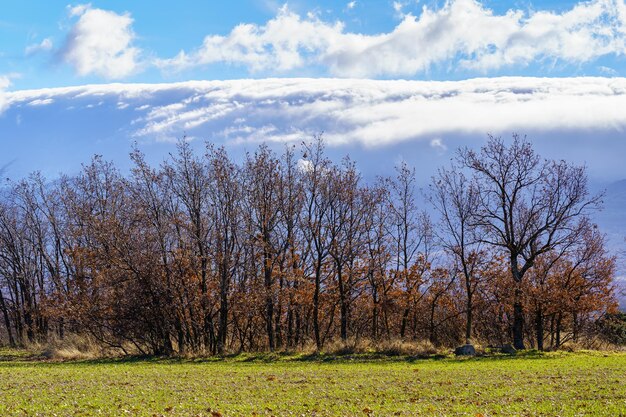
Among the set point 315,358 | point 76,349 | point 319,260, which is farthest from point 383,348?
point 76,349

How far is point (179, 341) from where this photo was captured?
37375 mm

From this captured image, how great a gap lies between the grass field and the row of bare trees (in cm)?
1104

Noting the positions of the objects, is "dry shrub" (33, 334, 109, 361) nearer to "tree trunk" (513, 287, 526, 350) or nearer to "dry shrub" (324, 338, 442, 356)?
"dry shrub" (324, 338, 442, 356)

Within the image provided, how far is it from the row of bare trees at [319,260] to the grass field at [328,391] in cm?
1104

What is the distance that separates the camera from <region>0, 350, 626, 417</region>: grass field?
1483 cm

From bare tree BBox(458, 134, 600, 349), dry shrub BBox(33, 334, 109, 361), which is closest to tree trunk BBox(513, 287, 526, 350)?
bare tree BBox(458, 134, 600, 349)

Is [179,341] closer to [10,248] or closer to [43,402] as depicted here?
[43,402]

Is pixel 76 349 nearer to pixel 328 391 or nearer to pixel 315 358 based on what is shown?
pixel 315 358

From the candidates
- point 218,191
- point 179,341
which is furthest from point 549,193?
point 179,341

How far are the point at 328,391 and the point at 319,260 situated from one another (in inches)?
870

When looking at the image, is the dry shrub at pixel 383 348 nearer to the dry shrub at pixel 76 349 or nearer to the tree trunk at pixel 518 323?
the tree trunk at pixel 518 323

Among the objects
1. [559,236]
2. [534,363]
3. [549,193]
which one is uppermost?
[549,193]

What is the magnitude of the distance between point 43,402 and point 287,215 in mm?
27004

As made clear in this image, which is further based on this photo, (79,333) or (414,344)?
(79,333)
